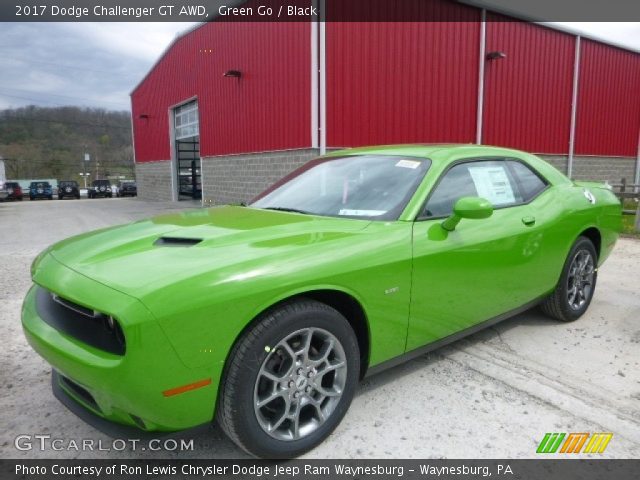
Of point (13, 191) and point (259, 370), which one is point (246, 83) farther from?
point (13, 191)

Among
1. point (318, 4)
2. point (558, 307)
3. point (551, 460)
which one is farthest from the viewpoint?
point (318, 4)

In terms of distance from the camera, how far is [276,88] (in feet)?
39.0

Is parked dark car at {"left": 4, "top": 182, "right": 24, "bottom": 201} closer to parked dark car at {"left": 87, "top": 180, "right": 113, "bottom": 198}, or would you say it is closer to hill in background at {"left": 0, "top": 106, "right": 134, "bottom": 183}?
parked dark car at {"left": 87, "top": 180, "right": 113, "bottom": 198}

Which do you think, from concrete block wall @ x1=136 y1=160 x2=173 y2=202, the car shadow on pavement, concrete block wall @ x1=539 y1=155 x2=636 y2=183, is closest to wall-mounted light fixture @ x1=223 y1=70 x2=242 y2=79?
concrete block wall @ x1=136 y1=160 x2=173 y2=202

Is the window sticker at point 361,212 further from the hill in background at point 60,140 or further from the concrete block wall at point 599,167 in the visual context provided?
the hill in background at point 60,140

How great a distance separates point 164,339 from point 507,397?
201 centimetres

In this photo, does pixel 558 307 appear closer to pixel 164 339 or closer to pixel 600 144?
pixel 164 339

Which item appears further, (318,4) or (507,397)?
(318,4)

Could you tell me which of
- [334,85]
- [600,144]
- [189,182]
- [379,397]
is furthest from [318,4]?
[189,182]

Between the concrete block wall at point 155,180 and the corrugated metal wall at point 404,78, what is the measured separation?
13.3 m

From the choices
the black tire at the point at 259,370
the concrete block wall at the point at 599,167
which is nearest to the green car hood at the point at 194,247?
the black tire at the point at 259,370

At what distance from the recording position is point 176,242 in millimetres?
2195

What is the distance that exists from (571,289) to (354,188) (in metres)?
2.22

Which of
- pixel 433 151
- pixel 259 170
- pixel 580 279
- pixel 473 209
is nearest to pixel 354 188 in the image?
pixel 433 151
